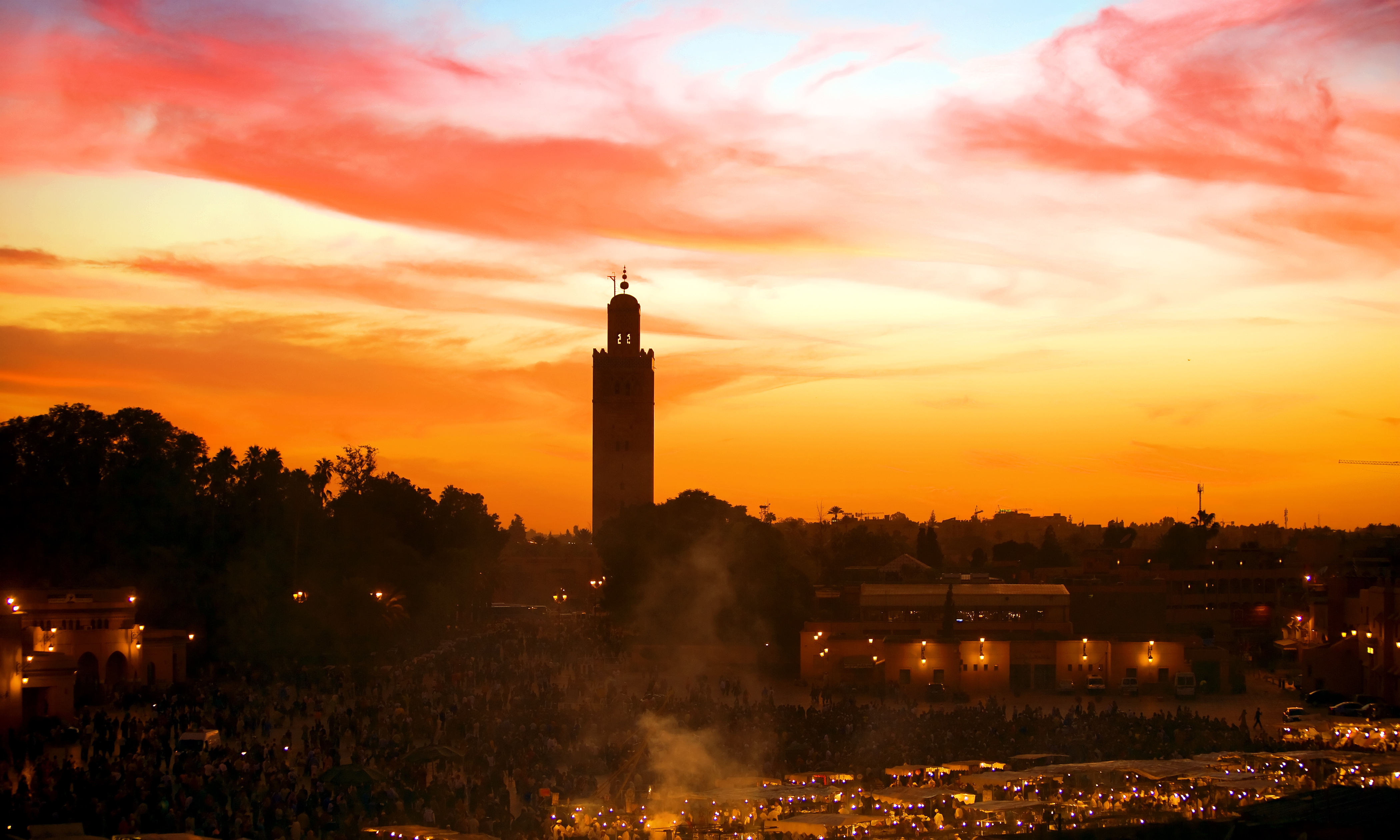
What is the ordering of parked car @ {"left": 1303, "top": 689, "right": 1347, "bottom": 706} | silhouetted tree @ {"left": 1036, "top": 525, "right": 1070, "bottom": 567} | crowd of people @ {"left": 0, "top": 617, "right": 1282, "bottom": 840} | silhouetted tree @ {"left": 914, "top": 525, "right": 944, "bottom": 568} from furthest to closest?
silhouetted tree @ {"left": 914, "top": 525, "right": 944, "bottom": 568}
silhouetted tree @ {"left": 1036, "top": 525, "right": 1070, "bottom": 567}
parked car @ {"left": 1303, "top": 689, "right": 1347, "bottom": 706}
crowd of people @ {"left": 0, "top": 617, "right": 1282, "bottom": 840}

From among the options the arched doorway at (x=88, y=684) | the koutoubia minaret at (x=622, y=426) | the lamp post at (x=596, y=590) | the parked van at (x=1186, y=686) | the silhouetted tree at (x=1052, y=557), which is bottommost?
the parked van at (x=1186, y=686)

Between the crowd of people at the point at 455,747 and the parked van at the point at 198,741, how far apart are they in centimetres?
9

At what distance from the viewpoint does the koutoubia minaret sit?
96.8 meters

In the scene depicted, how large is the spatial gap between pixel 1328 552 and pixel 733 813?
6557 cm

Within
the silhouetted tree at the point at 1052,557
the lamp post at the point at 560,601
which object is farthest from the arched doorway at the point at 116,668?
the silhouetted tree at the point at 1052,557

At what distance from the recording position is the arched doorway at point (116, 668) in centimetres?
4203

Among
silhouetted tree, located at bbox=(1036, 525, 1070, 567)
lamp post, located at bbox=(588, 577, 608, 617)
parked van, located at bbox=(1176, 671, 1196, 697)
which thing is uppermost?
silhouetted tree, located at bbox=(1036, 525, 1070, 567)

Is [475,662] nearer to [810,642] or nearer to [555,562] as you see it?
[810,642]

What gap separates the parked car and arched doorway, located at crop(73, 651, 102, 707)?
35893 millimetres

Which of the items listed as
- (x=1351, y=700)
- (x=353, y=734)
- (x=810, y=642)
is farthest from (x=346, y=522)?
(x=1351, y=700)

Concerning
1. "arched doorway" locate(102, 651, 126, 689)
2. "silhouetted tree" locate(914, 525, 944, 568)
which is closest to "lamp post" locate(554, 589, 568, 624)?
"silhouetted tree" locate(914, 525, 944, 568)

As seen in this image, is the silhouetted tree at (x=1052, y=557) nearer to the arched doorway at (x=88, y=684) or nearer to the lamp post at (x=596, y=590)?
the lamp post at (x=596, y=590)

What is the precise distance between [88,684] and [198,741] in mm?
15628

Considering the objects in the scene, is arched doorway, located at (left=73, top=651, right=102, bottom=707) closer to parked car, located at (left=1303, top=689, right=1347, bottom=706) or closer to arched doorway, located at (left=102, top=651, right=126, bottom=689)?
arched doorway, located at (left=102, top=651, right=126, bottom=689)
